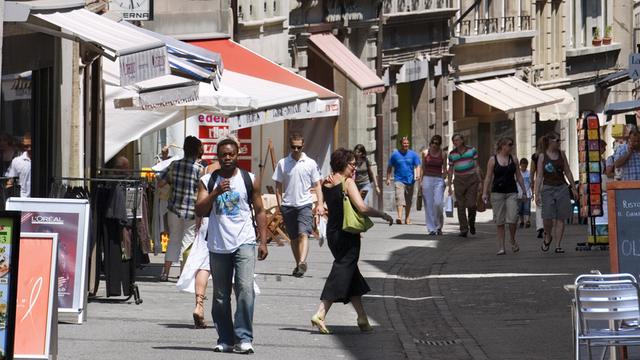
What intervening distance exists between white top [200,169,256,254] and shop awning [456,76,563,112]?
29846mm

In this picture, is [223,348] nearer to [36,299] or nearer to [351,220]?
[351,220]

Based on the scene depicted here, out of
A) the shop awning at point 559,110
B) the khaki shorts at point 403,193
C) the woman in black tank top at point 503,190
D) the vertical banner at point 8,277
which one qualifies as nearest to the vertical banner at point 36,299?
the vertical banner at point 8,277

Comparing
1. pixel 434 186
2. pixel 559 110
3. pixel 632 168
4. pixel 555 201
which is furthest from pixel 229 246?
pixel 559 110

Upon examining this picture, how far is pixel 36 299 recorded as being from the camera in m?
12.0

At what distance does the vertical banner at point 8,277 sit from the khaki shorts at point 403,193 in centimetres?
2150

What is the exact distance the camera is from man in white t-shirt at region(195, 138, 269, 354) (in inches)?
530

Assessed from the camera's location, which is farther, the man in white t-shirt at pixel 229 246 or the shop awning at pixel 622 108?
the shop awning at pixel 622 108

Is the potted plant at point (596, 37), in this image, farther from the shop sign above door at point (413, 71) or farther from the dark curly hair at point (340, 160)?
the dark curly hair at point (340, 160)

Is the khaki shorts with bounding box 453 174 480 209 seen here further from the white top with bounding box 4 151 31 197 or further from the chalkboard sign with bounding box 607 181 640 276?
the chalkboard sign with bounding box 607 181 640 276

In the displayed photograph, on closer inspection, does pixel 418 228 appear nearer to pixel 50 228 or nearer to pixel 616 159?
pixel 616 159

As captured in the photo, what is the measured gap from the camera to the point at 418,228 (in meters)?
31.1

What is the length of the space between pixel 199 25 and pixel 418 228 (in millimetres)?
5582

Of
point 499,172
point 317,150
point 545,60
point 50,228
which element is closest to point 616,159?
point 499,172

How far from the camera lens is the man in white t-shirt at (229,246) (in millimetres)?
13461
